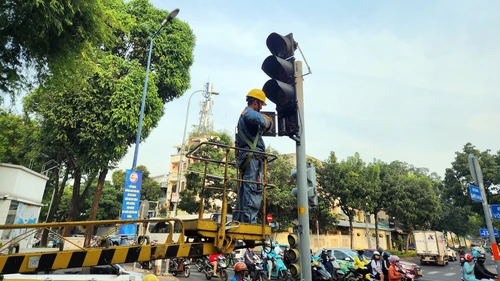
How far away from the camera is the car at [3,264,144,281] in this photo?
21.2 ft

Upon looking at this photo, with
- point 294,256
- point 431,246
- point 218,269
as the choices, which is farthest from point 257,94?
point 431,246

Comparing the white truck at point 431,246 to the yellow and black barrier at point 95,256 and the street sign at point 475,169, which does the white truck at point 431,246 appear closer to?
the street sign at point 475,169

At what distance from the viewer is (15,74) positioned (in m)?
7.30

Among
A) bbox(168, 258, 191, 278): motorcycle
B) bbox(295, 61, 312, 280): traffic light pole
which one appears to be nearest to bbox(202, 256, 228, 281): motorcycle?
bbox(168, 258, 191, 278): motorcycle

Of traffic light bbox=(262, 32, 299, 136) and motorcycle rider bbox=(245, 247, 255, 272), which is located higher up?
traffic light bbox=(262, 32, 299, 136)

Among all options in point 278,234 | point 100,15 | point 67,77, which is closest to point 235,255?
point 278,234

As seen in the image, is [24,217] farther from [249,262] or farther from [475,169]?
[475,169]

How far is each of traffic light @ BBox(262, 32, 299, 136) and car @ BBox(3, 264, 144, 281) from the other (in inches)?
185

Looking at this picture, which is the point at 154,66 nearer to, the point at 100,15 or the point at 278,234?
the point at 100,15

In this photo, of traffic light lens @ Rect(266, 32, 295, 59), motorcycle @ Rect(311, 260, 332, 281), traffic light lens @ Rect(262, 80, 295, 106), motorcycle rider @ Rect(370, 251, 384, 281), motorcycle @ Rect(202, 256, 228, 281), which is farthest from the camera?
motorcycle @ Rect(202, 256, 228, 281)

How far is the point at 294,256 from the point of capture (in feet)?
13.4

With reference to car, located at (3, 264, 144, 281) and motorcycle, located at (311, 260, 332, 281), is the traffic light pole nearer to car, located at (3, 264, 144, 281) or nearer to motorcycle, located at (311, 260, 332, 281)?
car, located at (3, 264, 144, 281)

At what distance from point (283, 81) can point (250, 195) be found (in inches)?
77.9

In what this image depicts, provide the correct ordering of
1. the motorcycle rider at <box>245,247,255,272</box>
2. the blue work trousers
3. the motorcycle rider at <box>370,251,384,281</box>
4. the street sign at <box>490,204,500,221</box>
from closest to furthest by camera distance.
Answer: the blue work trousers → the street sign at <box>490,204,500,221</box> → the motorcycle rider at <box>370,251,384,281</box> → the motorcycle rider at <box>245,247,255,272</box>
